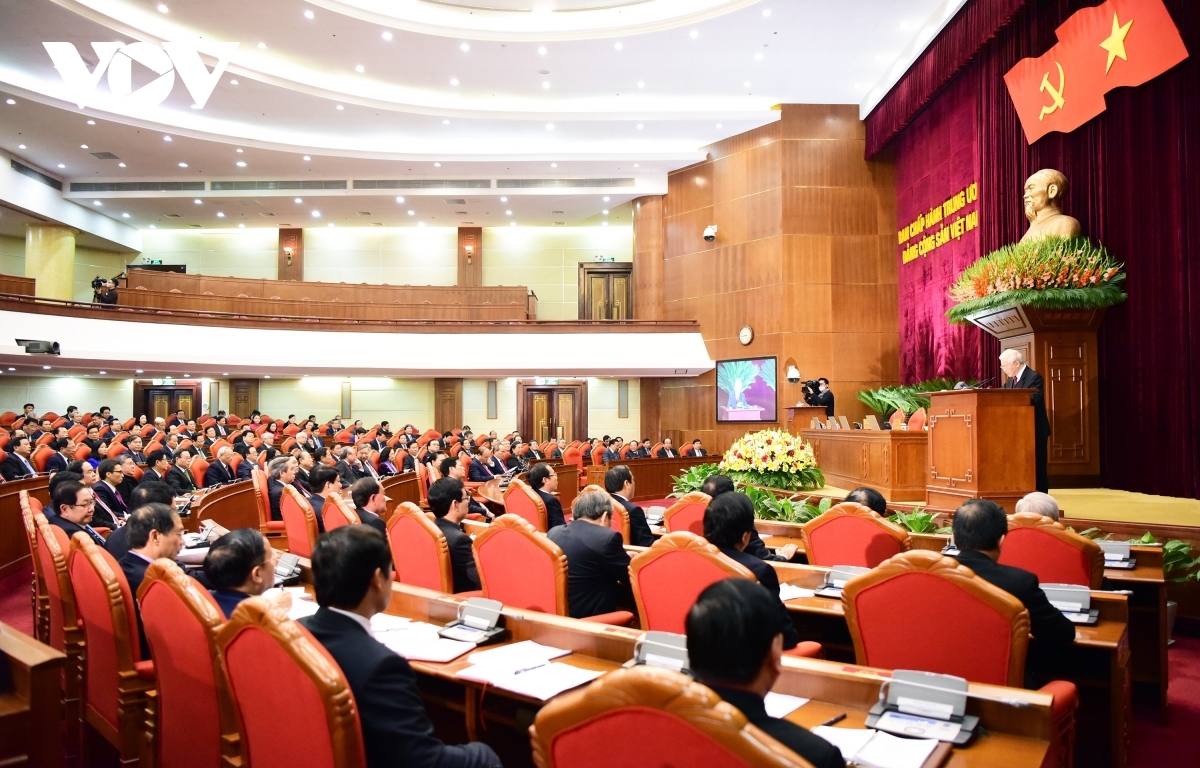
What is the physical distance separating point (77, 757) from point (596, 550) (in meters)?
2.01

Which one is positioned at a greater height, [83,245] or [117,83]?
[117,83]

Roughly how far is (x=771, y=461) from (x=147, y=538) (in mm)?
5054

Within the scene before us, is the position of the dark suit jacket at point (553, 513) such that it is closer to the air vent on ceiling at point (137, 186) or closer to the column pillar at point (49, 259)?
the air vent on ceiling at point (137, 186)

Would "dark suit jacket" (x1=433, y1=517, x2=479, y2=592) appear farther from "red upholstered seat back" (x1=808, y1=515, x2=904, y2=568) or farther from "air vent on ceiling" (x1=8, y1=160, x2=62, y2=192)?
"air vent on ceiling" (x1=8, y1=160, x2=62, y2=192)

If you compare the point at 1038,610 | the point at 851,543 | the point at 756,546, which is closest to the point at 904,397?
the point at 851,543

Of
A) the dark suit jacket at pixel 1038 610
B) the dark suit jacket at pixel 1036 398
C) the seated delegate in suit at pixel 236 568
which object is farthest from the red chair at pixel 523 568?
the dark suit jacket at pixel 1036 398

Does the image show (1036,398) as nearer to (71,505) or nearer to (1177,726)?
(1177,726)

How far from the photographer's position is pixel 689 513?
4.39m

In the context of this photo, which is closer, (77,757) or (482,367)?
(77,757)

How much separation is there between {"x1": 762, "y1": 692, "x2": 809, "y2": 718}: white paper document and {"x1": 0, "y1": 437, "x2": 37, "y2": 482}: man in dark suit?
316 inches

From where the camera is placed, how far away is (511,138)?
1619cm

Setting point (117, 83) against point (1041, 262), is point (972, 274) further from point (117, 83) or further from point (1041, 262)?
point (117, 83)

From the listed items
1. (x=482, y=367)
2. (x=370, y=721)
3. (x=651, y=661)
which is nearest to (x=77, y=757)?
(x=370, y=721)

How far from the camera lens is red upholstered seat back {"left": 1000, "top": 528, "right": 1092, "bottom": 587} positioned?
2.90 m
